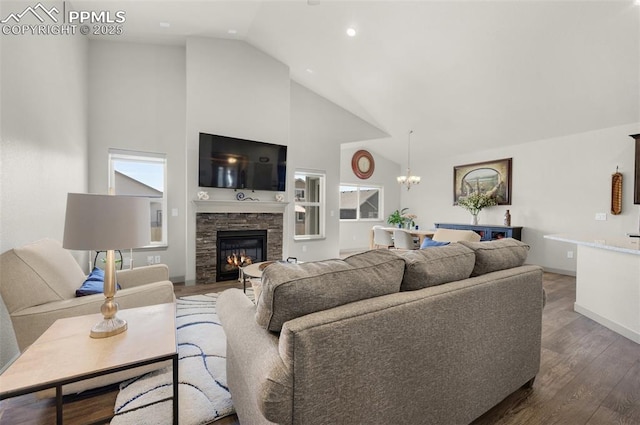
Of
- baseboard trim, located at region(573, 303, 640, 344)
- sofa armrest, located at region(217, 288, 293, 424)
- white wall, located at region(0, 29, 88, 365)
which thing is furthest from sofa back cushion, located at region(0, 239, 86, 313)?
baseboard trim, located at region(573, 303, 640, 344)

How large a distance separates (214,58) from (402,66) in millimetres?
2951

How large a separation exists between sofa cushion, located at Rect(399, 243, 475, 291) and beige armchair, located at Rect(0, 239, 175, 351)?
1.76 metres

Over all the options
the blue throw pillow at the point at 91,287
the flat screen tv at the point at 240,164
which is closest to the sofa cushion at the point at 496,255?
the blue throw pillow at the point at 91,287

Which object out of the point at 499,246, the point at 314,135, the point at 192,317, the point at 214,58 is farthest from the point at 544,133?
the point at 192,317

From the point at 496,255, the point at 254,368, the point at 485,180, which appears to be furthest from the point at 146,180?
the point at 485,180

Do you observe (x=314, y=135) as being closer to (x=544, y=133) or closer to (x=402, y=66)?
(x=402, y=66)

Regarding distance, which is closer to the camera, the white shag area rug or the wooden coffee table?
the wooden coffee table

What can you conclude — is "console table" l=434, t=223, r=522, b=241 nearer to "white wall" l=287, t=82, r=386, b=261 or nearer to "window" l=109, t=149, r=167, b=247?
"white wall" l=287, t=82, r=386, b=261

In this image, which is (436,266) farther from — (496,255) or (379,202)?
(379,202)

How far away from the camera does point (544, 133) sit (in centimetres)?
507

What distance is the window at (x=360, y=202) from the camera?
309 inches

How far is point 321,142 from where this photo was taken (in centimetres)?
612

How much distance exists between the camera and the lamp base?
1415mm

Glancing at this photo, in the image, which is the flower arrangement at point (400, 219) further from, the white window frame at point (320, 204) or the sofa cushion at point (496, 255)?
the sofa cushion at point (496, 255)
